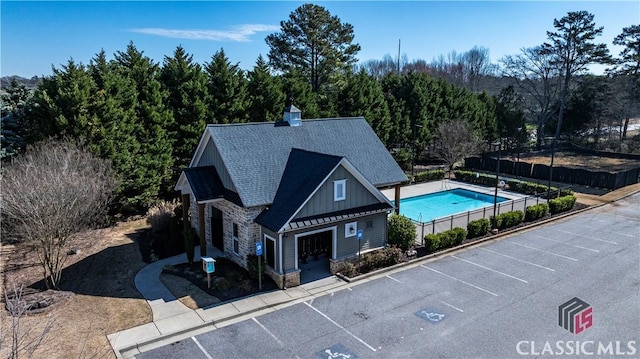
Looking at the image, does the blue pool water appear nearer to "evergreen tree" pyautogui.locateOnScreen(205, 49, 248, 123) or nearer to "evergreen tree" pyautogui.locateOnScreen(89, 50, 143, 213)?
"evergreen tree" pyautogui.locateOnScreen(205, 49, 248, 123)

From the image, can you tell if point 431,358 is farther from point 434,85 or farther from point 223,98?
point 434,85

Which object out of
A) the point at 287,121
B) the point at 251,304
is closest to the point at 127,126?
the point at 287,121

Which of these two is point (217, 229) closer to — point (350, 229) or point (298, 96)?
point (350, 229)

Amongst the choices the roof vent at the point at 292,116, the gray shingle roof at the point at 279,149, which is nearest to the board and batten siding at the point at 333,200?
the gray shingle roof at the point at 279,149

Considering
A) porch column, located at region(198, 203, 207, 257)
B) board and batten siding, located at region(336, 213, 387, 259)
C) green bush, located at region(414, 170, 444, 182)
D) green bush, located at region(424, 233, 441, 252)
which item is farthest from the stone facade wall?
green bush, located at region(414, 170, 444, 182)

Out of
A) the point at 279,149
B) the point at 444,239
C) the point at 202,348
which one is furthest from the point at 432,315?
the point at 279,149
